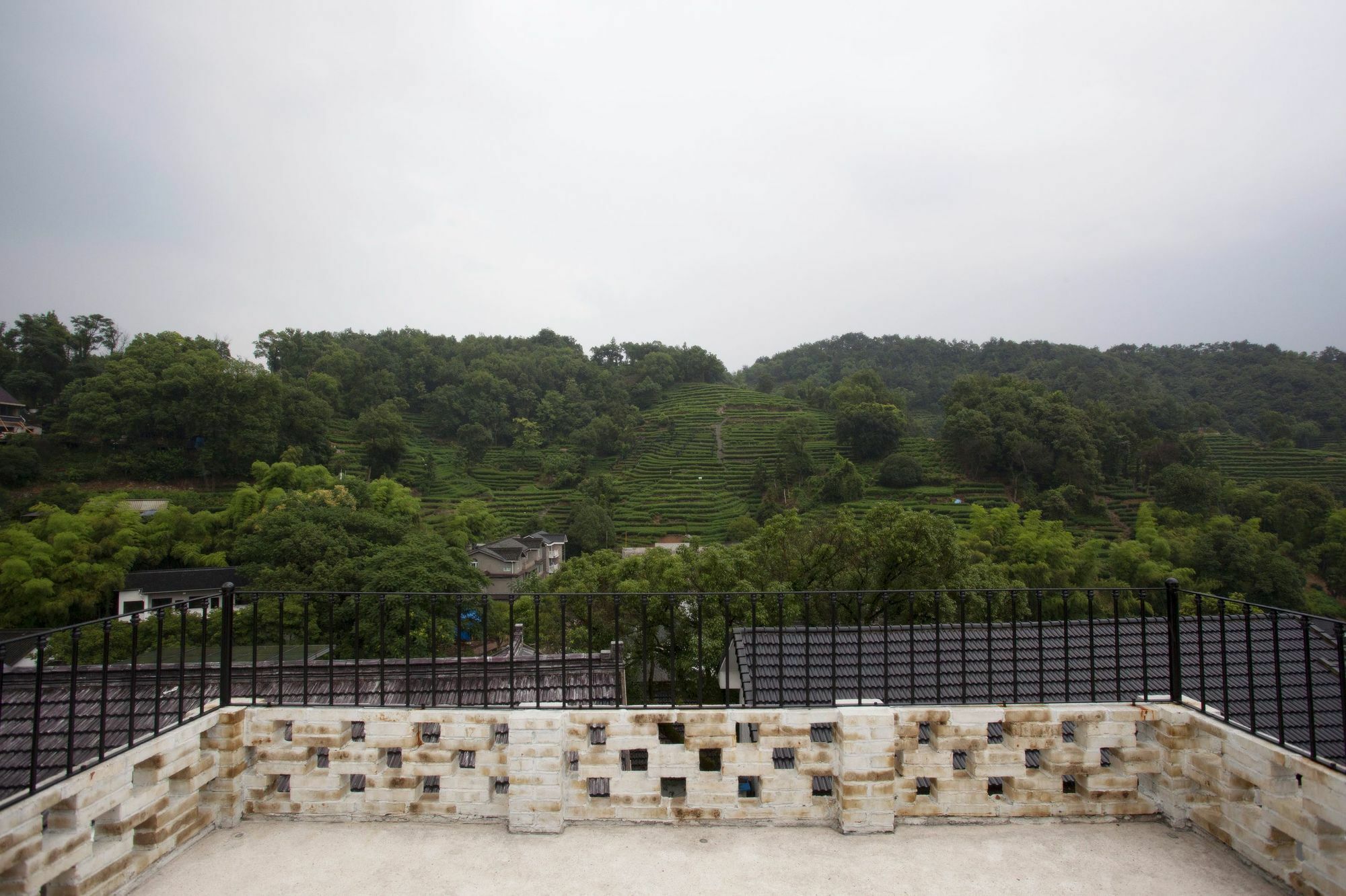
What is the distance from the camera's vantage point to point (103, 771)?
2496 mm

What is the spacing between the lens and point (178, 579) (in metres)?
24.8

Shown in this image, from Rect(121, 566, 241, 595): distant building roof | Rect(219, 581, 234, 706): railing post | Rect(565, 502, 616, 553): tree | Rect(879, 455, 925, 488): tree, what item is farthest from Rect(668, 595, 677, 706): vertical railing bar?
Rect(879, 455, 925, 488): tree

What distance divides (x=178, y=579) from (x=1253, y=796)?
30.4 meters

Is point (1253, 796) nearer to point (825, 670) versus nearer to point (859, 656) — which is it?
point (859, 656)

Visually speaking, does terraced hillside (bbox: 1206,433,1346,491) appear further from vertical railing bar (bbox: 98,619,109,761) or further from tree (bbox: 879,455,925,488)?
vertical railing bar (bbox: 98,619,109,761)

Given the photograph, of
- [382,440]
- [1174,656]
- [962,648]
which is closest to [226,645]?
[962,648]

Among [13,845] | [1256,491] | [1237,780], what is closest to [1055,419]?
[1256,491]

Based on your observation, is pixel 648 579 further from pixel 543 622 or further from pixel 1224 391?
pixel 1224 391

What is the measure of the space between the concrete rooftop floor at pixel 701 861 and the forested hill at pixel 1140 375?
55.5m

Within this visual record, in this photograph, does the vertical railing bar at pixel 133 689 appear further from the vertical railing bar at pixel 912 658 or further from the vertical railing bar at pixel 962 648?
the vertical railing bar at pixel 962 648

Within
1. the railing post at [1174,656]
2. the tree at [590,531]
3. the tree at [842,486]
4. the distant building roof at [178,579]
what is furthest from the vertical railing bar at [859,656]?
the tree at [842,486]

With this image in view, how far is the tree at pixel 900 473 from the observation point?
1810 inches

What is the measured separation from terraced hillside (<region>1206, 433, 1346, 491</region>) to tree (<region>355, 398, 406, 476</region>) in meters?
58.1

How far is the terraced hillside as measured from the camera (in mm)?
44344
